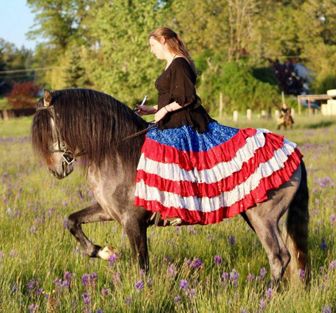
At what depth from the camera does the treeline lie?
24.3 m

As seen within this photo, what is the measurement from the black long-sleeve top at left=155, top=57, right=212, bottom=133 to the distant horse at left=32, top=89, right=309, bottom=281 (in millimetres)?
304

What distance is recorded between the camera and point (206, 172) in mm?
4938

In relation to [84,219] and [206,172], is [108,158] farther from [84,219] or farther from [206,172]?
[206,172]

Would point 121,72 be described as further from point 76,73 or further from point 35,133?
point 76,73

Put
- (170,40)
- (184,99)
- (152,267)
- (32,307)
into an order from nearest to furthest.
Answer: (32,307) < (152,267) < (184,99) < (170,40)

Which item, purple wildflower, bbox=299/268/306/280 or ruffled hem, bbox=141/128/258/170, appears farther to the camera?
ruffled hem, bbox=141/128/258/170

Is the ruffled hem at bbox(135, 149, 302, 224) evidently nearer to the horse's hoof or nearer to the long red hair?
the horse's hoof

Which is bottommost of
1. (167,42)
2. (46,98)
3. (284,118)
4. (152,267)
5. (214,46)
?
(284,118)

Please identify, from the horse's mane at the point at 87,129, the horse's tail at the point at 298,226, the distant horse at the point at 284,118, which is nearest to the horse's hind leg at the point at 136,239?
the horse's mane at the point at 87,129

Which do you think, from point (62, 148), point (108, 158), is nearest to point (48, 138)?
point (62, 148)

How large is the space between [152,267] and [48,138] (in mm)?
1342

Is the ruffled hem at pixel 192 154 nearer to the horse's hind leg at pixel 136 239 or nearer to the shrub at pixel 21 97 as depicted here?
the horse's hind leg at pixel 136 239

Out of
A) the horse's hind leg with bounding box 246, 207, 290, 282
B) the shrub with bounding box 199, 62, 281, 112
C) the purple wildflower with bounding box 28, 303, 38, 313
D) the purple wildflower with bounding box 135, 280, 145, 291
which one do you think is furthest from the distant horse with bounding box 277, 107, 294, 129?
the purple wildflower with bounding box 28, 303, 38, 313

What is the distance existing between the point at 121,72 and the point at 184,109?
19648mm
